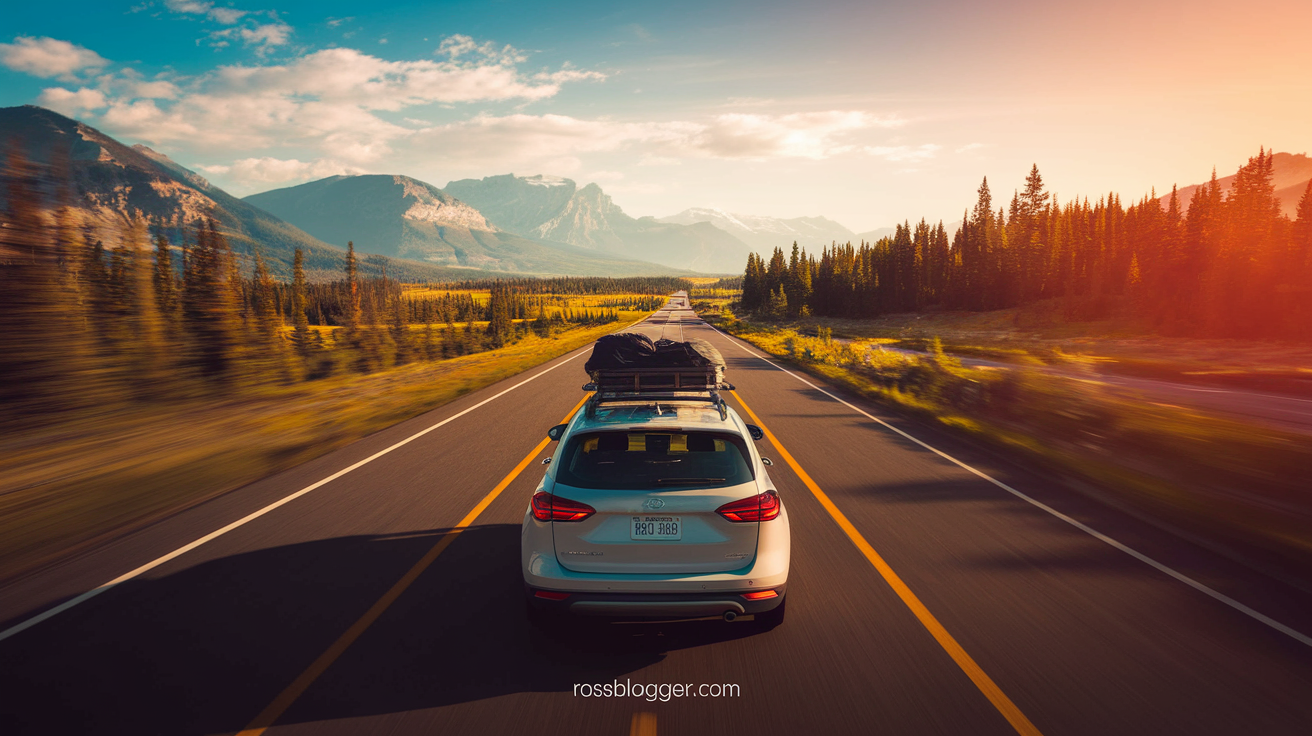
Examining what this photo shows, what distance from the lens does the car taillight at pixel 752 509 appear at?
13.0 ft

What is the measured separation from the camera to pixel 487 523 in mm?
6820

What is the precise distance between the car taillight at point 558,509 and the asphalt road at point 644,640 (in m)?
0.99

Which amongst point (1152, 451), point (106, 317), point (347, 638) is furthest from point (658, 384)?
point (106, 317)

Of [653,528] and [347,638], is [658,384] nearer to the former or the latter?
[653,528]

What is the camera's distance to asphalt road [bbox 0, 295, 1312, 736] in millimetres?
3471

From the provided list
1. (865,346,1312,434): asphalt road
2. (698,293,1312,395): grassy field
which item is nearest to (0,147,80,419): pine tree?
(698,293,1312,395): grassy field

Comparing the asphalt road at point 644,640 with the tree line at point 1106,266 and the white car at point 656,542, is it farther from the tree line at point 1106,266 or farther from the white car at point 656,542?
the tree line at point 1106,266

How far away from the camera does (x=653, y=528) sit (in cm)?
392

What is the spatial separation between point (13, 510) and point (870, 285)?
107 m

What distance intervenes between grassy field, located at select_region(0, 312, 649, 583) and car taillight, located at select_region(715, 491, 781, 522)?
688cm

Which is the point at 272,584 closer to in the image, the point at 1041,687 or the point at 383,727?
Result: the point at 383,727

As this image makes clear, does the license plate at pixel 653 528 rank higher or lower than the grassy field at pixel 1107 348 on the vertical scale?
higher

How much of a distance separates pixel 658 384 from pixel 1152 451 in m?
8.49

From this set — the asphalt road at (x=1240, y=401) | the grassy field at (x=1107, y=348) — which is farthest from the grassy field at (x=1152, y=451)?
the asphalt road at (x=1240, y=401)
